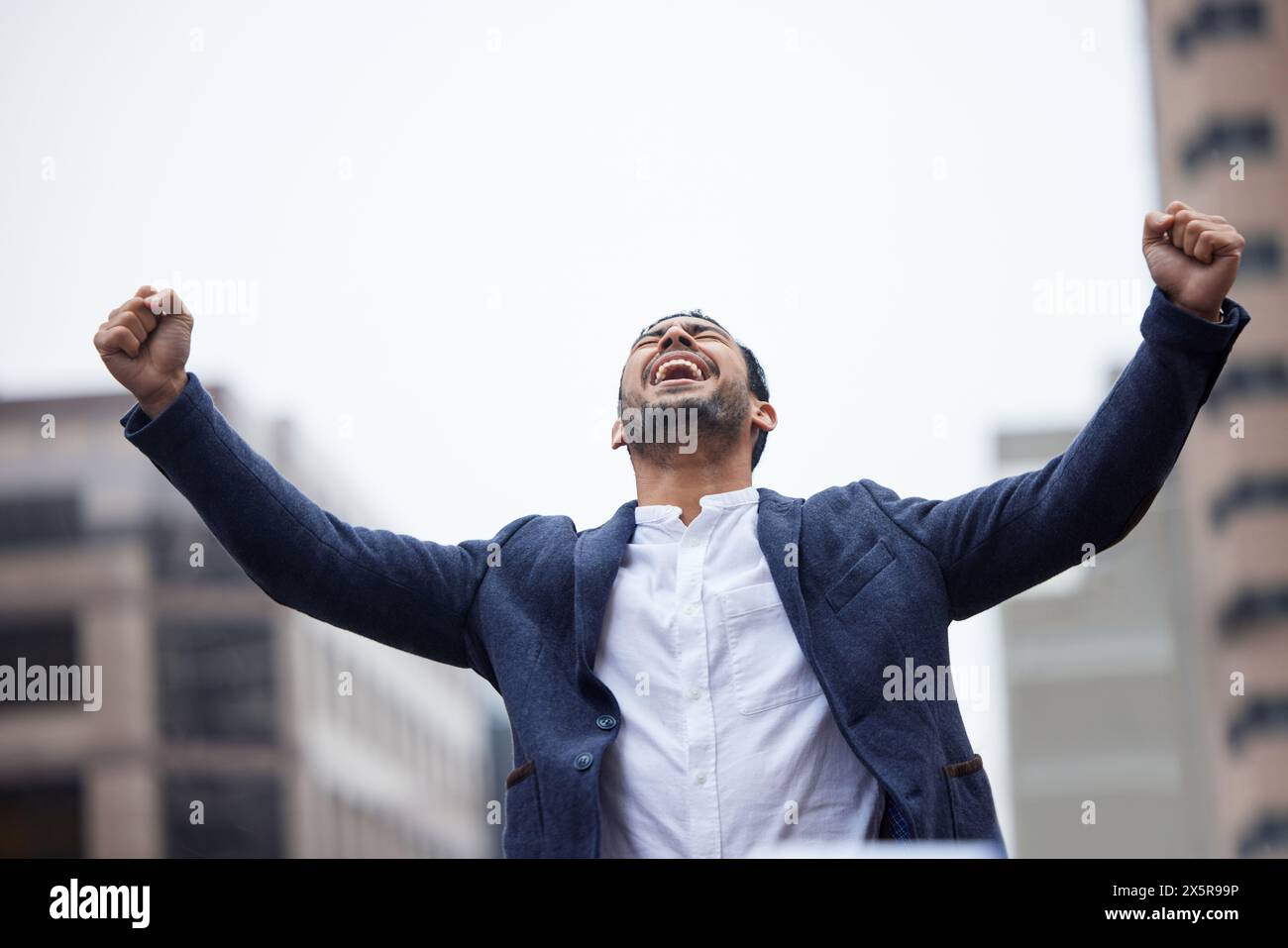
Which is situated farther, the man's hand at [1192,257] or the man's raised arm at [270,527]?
the man's raised arm at [270,527]

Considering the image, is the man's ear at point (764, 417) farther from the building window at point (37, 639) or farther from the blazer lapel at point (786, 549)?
the building window at point (37, 639)

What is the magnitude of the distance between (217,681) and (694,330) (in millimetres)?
41907

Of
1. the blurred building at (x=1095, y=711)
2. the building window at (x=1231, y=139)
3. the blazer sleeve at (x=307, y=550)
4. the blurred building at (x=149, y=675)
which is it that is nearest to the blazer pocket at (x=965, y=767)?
the blazer sleeve at (x=307, y=550)

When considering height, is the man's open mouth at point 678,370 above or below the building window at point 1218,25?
below

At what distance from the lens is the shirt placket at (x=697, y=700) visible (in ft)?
8.89

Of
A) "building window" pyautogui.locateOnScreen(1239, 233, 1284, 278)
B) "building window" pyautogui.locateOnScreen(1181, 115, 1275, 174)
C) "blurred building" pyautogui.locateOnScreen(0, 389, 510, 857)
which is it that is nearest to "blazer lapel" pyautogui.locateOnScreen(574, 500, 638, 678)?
"blurred building" pyautogui.locateOnScreen(0, 389, 510, 857)

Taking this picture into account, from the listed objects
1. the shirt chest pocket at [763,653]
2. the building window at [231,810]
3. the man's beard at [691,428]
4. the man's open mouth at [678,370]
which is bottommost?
the building window at [231,810]

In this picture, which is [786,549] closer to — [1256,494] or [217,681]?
[1256,494]

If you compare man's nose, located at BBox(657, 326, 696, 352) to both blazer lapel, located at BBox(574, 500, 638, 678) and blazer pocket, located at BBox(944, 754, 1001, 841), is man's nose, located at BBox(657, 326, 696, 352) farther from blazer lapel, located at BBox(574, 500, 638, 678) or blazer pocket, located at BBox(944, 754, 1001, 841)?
blazer pocket, located at BBox(944, 754, 1001, 841)

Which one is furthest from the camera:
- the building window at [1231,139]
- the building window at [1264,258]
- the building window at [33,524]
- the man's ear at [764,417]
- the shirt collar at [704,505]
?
the building window at [33,524]

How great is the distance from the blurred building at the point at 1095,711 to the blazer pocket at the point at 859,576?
4644cm

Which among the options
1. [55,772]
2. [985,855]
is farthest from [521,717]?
[55,772]

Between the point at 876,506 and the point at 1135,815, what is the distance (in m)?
51.3

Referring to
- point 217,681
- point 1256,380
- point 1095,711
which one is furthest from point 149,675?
point 1095,711
